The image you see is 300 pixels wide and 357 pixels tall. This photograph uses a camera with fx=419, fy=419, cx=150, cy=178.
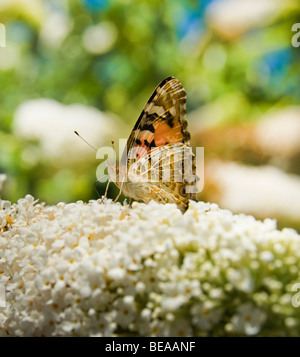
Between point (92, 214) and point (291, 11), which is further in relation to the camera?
point (291, 11)

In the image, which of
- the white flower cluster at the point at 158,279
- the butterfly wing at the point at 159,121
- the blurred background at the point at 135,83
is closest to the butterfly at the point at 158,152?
the butterfly wing at the point at 159,121

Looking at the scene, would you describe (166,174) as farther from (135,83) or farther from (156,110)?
(135,83)

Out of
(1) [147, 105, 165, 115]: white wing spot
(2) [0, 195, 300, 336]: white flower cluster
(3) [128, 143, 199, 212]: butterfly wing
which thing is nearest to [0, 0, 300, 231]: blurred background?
(3) [128, 143, 199, 212]: butterfly wing

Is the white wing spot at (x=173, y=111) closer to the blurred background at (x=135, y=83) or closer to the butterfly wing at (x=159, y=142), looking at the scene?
the butterfly wing at (x=159, y=142)
